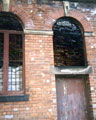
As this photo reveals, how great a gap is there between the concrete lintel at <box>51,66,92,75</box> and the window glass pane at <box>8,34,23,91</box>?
3.57 ft

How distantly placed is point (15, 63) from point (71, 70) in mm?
1835

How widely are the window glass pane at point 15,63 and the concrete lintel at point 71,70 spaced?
1.09 metres

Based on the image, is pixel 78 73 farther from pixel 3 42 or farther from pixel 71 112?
pixel 3 42

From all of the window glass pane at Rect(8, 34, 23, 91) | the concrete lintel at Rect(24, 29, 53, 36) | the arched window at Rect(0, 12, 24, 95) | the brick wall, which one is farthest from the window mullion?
the concrete lintel at Rect(24, 29, 53, 36)

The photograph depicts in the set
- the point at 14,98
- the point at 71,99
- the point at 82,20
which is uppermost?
the point at 82,20

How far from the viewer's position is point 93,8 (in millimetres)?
6434

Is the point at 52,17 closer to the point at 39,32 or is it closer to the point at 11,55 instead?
the point at 39,32

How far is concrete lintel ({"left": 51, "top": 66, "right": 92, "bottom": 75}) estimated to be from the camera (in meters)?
5.55

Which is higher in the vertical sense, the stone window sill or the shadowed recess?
the shadowed recess

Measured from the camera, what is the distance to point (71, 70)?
18.6 feet

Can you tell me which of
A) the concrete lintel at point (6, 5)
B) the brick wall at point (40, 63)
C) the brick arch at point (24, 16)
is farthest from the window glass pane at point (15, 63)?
the concrete lintel at point (6, 5)

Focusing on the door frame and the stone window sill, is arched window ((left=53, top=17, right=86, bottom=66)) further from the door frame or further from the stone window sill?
the stone window sill

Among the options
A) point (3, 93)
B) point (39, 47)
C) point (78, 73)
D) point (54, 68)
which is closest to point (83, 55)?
point (78, 73)

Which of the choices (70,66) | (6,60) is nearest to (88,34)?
(70,66)
